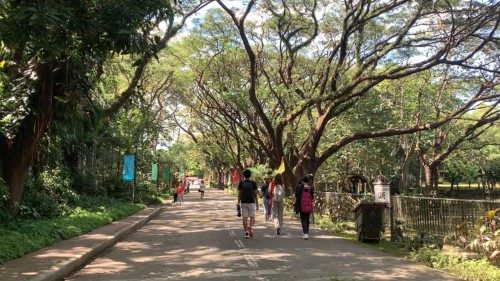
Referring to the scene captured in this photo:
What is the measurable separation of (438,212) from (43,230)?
31.1 feet

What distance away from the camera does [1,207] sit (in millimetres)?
12633

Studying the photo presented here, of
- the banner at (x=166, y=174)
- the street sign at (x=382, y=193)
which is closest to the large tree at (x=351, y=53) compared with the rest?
the street sign at (x=382, y=193)

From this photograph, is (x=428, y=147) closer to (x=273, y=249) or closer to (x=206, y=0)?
(x=206, y=0)

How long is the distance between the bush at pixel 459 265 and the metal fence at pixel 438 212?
1.00 m

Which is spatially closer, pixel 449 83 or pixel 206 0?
pixel 206 0

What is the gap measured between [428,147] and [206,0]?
2018 cm

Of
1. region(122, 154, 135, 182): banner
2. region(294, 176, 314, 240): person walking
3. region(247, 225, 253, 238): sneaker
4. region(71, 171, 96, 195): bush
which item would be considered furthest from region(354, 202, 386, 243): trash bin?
region(122, 154, 135, 182): banner

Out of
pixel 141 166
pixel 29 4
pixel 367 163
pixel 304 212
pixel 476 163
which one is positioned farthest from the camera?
pixel 476 163

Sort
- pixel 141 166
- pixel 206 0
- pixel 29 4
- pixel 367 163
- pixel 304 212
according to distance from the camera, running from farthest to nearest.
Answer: pixel 141 166
pixel 367 163
pixel 206 0
pixel 304 212
pixel 29 4

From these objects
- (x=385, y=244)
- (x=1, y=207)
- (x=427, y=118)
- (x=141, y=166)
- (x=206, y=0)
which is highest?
(x=206, y=0)

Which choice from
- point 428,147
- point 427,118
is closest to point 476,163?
point 428,147

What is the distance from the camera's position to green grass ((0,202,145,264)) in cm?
1019

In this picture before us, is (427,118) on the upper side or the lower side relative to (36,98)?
upper

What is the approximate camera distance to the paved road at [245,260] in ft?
28.1
